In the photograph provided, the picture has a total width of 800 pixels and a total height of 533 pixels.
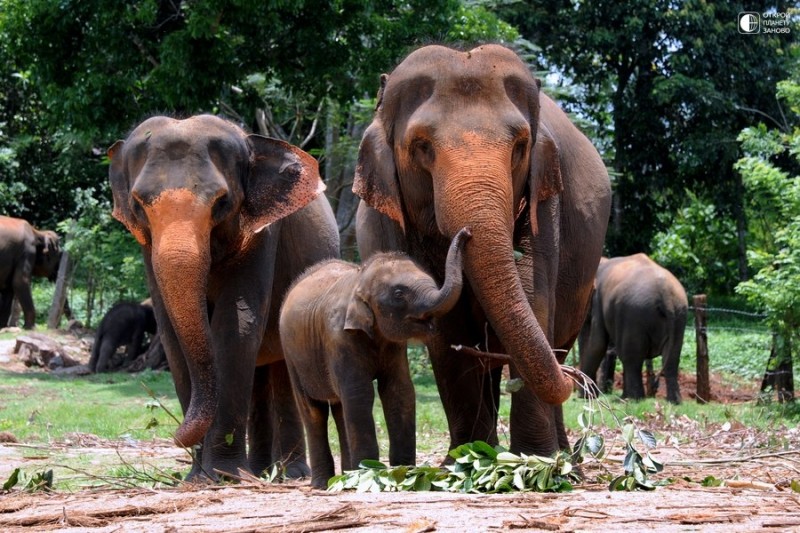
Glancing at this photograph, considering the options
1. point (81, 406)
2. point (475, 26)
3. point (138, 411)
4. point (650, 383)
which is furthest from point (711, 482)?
point (650, 383)

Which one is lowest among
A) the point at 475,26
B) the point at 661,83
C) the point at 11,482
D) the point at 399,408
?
the point at 11,482

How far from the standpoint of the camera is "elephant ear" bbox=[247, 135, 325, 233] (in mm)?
7910

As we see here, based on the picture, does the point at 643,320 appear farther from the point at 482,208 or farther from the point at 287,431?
the point at 482,208

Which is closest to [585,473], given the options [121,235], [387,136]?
[387,136]

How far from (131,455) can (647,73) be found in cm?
2159

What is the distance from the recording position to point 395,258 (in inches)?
252

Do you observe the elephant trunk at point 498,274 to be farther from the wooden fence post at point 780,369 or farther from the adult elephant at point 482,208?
the wooden fence post at point 780,369

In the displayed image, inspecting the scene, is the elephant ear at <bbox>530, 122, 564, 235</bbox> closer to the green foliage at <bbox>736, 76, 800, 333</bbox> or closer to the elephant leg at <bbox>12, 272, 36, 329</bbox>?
the green foliage at <bbox>736, 76, 800, 333</bbox>

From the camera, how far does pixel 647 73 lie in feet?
95.7

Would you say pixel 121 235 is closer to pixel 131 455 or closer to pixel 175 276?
pixel 131 455

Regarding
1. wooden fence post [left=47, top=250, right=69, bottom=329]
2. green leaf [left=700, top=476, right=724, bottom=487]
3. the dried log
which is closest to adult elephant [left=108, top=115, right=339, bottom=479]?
green leaf [left=700, top=476, right=724, bottom=487]

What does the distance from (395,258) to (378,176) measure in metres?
0.46

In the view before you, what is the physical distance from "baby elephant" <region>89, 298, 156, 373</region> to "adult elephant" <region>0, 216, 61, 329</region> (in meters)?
5.71

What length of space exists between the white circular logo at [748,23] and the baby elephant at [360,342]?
20.7m
